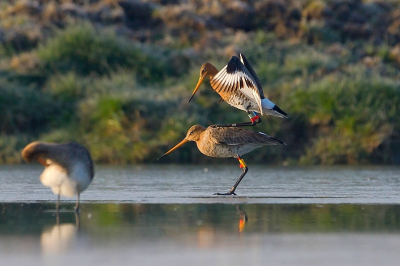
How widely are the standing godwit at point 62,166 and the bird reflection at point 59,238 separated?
2.03 feet

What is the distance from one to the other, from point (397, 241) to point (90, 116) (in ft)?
30.8

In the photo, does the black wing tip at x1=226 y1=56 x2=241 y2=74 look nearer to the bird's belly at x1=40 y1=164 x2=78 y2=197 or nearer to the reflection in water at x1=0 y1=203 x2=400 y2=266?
the reflection in water at x1=0 y1=203 x2=400 y2=266

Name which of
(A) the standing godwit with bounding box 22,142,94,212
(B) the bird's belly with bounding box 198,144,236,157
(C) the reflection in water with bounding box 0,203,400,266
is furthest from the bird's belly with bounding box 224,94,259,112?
(A) the standing godwit with bounding box 22,142,94,212

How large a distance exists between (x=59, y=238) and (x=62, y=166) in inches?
59.8

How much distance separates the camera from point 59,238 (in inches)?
227

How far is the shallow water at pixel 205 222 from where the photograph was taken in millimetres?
5141

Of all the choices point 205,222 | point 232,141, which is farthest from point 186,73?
point 205,222

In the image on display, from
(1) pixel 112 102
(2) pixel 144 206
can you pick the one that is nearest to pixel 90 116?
(1) pixel 112 102

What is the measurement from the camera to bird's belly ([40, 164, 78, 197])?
716 cm

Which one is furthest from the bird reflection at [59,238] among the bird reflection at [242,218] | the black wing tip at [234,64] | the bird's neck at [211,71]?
the bird's neck at [211,71]

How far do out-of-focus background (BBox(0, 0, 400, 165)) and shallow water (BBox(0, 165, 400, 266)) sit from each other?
2.90m

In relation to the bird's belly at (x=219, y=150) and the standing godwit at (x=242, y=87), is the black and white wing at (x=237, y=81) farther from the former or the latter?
the bird's belly at (x=219, y=150)

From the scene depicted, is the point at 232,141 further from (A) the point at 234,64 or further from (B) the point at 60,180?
(B) the point at 60,180

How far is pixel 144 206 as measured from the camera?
7738 millimetres
